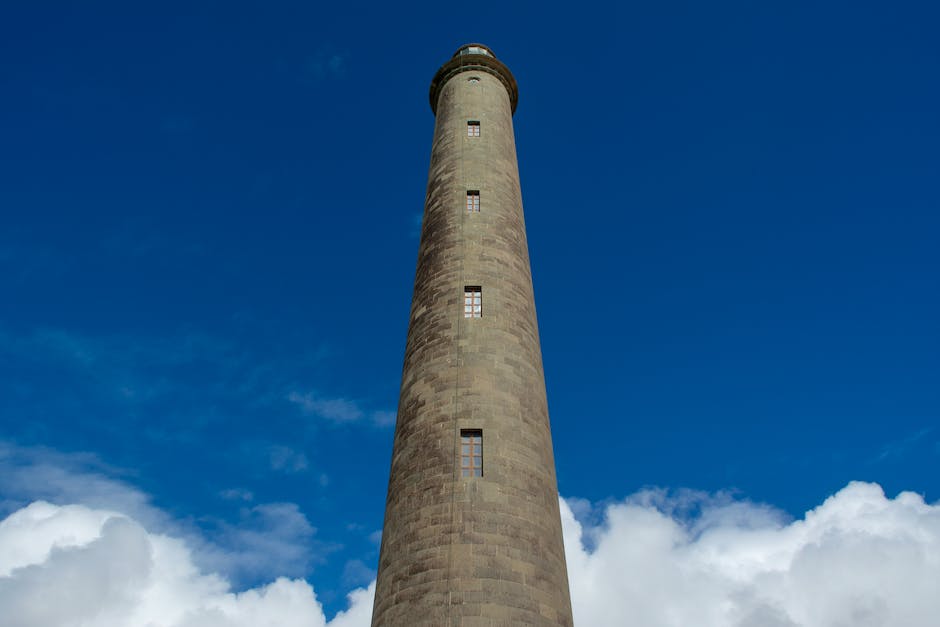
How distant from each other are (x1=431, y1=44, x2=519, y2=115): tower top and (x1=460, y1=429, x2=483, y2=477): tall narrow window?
56.8 feet

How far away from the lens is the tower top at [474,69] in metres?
31.1

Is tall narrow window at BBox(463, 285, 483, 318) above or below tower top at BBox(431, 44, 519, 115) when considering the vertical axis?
below

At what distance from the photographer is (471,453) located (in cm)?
1905

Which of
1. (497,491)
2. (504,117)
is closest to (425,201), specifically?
(504,117)

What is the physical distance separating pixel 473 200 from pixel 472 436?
931 cm

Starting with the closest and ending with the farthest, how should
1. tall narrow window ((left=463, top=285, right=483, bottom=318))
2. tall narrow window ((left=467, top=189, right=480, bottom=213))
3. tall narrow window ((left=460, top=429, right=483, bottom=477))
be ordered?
tall narrow window ((left=460, top=429, right=483, bottom=477))
tall narrow window ((left=463, top=285, right=483, bottom=318))
tall narrow window ((left=467, top=189, right=480, bottom=213))

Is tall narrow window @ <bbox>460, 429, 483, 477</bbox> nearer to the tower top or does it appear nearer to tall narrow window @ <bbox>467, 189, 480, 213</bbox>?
tall narrow window @ <bbox>467, 189, 480, 213</bbox>

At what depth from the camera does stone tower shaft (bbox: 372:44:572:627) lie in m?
17.0

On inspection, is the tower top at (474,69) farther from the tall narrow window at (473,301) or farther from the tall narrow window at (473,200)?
the tall narrow window at (473,301)

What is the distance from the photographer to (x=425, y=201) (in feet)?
90.4

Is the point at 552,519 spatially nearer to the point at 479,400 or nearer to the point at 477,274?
the point at 479,400

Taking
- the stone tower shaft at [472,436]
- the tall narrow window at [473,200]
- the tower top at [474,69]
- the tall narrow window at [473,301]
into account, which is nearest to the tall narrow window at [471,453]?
the stone tower shaft at [472,436]

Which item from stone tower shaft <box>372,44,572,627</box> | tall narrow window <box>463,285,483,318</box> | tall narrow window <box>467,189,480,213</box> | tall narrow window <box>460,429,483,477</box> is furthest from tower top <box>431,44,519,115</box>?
tall narrow window <box>460,429,483,477</box>

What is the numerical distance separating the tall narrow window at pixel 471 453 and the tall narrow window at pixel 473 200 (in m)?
8.63
